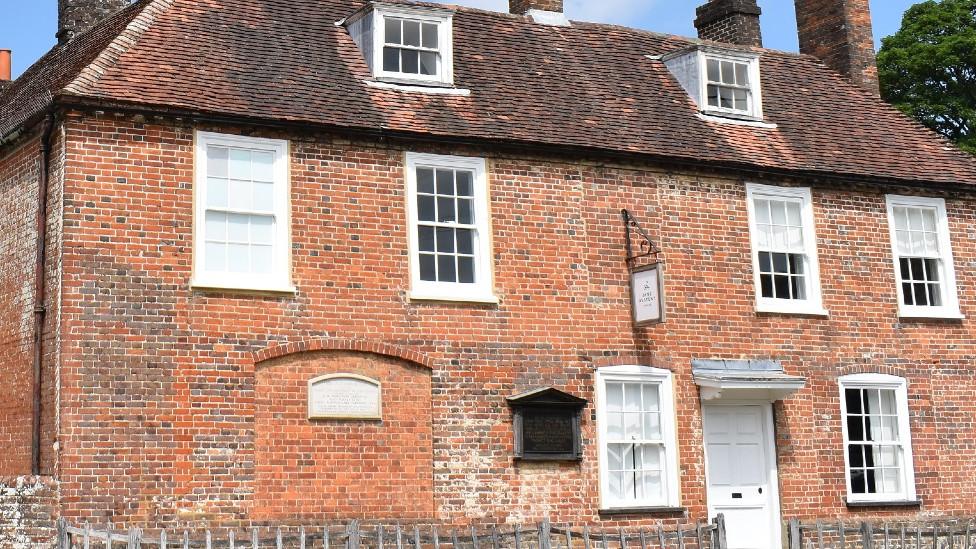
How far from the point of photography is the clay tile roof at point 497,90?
1694 cm

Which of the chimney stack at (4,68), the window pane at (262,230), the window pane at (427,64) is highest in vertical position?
the chimney stack at (4,68)

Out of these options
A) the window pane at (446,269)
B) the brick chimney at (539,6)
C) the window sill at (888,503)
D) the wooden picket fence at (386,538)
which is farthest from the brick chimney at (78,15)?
the window sill at (888,503)

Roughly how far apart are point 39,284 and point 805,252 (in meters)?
11.2

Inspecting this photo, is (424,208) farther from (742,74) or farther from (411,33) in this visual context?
(742,74)

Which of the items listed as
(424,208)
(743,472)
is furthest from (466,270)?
(743,472)

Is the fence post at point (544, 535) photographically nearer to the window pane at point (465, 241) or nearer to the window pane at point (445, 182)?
the window pane at point (465, 241)

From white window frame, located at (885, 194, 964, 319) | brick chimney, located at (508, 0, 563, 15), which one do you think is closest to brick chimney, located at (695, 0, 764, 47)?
brick chimney, located at (508, 0, 563, 15)

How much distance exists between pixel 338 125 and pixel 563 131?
3542mm

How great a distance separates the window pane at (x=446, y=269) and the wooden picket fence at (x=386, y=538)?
3292mm

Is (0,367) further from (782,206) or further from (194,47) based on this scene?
(782,206)

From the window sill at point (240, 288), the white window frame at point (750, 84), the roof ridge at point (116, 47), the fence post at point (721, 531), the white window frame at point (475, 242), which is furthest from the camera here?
the white window frame at point (750, 84)

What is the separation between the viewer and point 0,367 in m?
17.2

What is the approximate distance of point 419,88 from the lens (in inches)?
732

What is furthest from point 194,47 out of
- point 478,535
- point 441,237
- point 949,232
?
point 949,232
